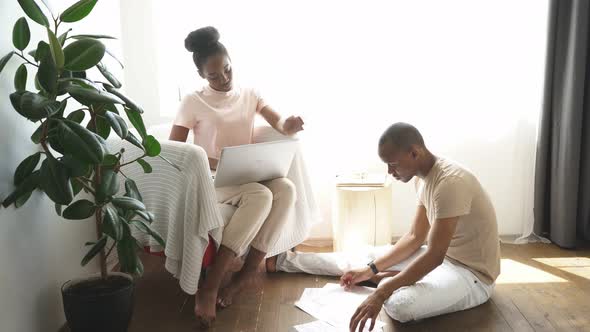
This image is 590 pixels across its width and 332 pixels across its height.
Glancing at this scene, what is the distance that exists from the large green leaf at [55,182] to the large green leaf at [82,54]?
0.27 metres

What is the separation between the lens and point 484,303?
234cm

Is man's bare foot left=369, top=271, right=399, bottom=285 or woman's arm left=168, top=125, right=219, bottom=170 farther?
woman's arm left=168, top=125, right=219, bottom=170

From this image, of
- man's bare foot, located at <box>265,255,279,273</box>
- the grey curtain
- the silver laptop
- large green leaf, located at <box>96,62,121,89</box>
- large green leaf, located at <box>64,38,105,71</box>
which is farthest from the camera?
the grey curtain

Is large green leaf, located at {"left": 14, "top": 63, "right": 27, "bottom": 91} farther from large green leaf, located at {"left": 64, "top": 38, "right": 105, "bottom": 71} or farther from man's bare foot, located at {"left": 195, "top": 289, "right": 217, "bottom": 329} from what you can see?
man's bare foot, located at {"left": 195, "top": 289, "right": 217, "bottom": 329}

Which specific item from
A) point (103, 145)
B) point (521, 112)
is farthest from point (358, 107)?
point (103, 145)

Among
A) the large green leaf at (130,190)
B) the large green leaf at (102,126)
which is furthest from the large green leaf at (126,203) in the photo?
the large green leaf at (102,126)

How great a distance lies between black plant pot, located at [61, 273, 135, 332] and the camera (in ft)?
6.16

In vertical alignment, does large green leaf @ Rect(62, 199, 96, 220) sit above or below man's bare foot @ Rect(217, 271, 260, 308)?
Answer: above

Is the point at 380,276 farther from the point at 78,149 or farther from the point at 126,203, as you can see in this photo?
the point at 78,149

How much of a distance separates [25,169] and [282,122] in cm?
121

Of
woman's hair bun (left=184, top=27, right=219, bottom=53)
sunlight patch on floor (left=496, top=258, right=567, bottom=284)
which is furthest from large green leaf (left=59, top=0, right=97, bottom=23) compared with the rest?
sunlight patch on floor (left=496, top=258, right=567, bottom=284)

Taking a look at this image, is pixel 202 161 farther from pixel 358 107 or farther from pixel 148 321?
pixel 358 107

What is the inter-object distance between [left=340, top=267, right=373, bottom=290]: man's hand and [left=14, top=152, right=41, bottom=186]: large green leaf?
128 cm

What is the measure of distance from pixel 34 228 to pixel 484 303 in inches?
66.4
